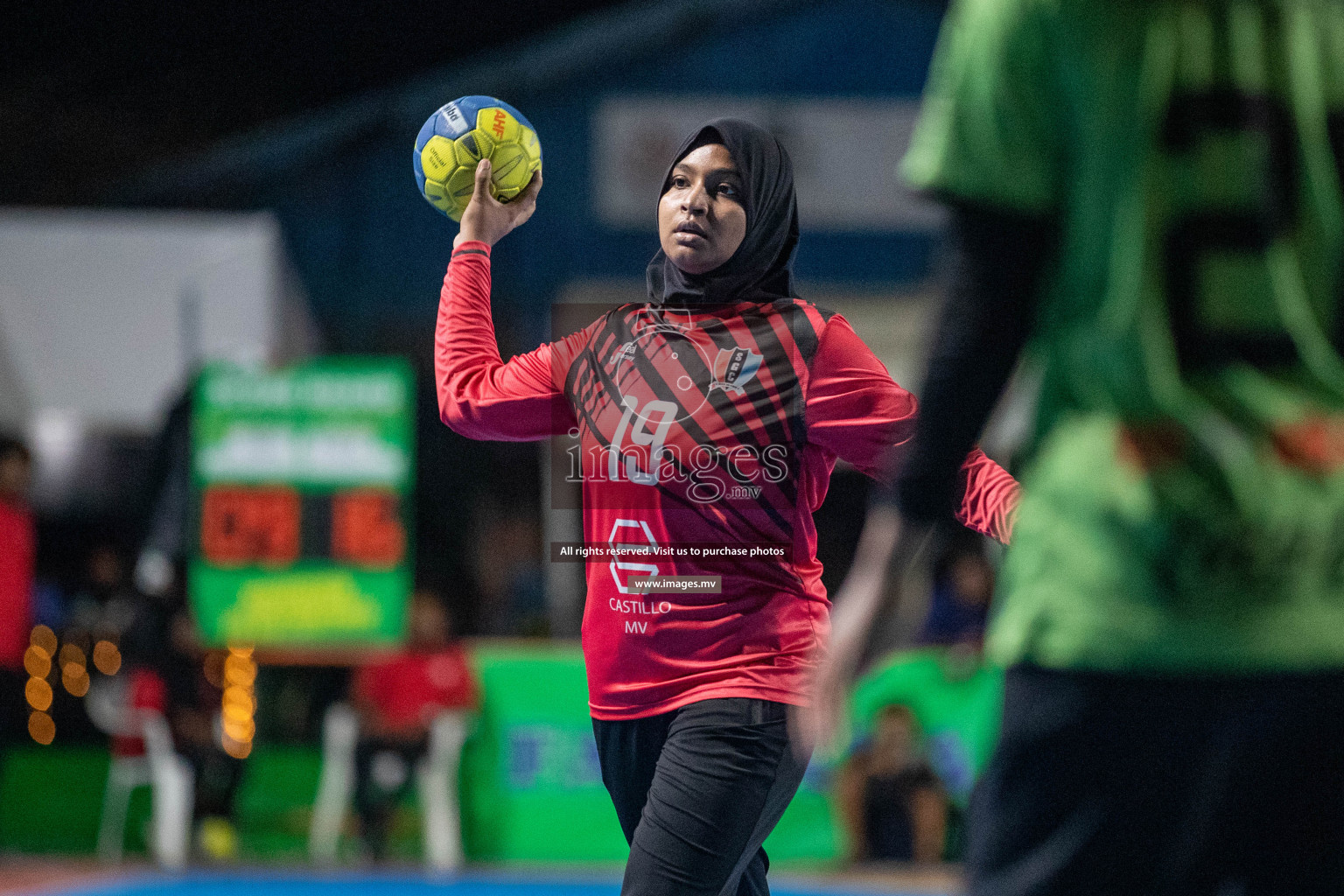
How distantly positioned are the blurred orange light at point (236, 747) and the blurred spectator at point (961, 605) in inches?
156

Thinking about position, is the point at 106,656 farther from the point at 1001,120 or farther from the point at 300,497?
the point at 1001,120

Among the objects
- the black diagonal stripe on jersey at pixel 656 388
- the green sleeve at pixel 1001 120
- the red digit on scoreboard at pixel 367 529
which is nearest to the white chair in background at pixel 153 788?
the red digit on scoreboard at pixel 367 529

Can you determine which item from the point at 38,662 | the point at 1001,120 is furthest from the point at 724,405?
the point at 38,662

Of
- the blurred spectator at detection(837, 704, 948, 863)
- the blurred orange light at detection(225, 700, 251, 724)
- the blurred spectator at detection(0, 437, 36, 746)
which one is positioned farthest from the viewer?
the blurred orange light at detection(225, 700, 251, 724)

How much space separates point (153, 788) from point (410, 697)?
180cm

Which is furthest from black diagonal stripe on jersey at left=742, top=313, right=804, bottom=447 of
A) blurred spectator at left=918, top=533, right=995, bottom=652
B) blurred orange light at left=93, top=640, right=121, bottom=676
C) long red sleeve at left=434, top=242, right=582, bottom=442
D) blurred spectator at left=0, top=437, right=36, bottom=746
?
blurred orange light at left=93, top=640, right=121, bottom=676

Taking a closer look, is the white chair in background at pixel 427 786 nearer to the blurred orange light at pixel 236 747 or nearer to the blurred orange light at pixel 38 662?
the blurred orange light at pixel 236 747

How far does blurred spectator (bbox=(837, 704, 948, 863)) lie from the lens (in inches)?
321

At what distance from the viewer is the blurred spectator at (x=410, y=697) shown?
837 cm

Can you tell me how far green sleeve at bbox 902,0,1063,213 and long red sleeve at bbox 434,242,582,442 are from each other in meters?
1.51

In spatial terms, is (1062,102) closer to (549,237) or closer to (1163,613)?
(1163,613)

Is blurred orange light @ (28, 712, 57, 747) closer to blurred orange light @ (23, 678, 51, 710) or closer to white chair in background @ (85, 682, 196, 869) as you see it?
blurred orange light @ (23, 678, 51, 710)

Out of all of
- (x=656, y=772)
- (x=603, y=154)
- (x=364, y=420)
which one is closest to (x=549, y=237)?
(x=603, y=154)

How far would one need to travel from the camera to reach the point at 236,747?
8.75 m
